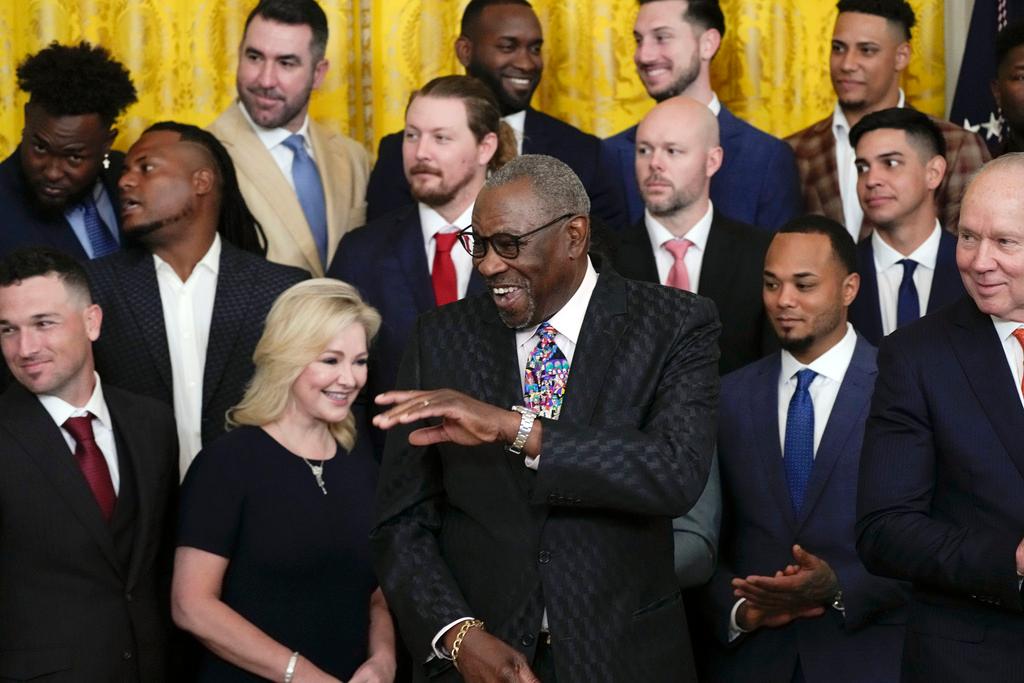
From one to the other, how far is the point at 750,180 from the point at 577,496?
9.97 feet

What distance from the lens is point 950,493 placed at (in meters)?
3.33

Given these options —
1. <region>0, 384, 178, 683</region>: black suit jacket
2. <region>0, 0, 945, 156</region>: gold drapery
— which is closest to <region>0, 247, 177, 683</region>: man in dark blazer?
<region>0, 384, 178, 683</region>: black suit jacket

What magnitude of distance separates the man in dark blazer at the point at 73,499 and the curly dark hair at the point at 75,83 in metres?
1.00

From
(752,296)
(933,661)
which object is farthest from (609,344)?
(752,296)

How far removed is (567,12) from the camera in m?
6.92

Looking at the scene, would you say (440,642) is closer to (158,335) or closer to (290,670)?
(290,670)

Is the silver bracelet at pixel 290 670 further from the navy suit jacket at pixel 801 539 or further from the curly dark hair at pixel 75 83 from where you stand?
the curly dark hair at pixel 75 83

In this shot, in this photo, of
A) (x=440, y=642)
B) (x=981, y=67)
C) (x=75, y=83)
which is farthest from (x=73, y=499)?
(x=981, y=67)

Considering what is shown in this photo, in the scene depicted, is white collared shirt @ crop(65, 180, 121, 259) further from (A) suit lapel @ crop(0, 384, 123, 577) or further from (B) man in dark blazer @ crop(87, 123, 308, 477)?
(A) suit lapel @ crop(0, 384, 123, 577)

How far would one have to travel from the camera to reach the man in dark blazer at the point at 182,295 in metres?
4.88

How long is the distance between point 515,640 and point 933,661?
33.3 inches

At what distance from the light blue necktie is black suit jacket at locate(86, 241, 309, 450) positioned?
2.76ft

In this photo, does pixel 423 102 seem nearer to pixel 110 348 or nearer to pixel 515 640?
pixel 110 348

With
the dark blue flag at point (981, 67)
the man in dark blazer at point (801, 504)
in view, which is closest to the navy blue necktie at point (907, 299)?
the man in dark blazer at point (801, 504)
